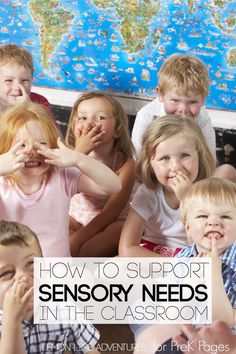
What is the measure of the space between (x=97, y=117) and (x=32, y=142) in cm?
Answer: 56

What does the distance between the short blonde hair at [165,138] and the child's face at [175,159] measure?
20 mm

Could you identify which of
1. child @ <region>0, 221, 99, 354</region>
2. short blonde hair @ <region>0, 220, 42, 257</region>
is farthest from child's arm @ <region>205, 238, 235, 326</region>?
short blonde hair @ <region>0, 220, 42, 257</region>

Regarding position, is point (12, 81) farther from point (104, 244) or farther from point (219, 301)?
point (219, 301)

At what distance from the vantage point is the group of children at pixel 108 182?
169 cm

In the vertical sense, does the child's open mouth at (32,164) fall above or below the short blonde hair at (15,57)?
below

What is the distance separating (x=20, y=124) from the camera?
6.86ft

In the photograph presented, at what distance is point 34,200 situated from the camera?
2066 millimetres

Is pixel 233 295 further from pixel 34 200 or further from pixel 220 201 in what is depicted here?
pixel 34 200

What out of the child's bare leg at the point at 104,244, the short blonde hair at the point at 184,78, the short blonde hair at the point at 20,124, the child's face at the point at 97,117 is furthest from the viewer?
the short blonde hair at the point at 184,78

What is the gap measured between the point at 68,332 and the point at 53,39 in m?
2.26

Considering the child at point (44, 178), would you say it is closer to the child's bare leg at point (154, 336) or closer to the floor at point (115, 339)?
the floor at point (115, 339)

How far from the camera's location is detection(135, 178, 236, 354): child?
162cm

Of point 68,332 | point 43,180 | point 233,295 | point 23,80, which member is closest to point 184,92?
point 23,80

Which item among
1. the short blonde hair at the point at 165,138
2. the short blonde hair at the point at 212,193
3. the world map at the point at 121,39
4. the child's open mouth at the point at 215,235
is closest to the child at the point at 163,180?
the short blonde hair at the point at 165,138
